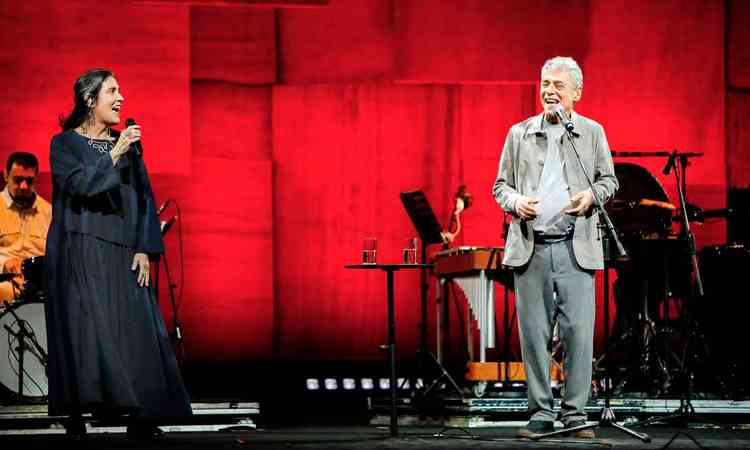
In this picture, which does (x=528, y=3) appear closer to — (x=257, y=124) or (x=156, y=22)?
(x=257, y=124)

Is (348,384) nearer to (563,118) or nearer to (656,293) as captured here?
(656,293)

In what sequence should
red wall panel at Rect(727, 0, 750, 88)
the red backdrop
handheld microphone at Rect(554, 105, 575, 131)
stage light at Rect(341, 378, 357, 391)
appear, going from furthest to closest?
red wall panel at Rect(727, 0, 750, 88) → the red backdrop → stage light at Rect(341, 378, 357, 391) → handheld microphone at Rect(554, 105, 575, 131)

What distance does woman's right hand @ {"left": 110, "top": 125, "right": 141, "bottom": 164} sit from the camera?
4434 mm

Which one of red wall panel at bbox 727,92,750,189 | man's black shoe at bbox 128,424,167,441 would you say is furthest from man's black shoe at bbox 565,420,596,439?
red wall panel at bbox 727,92,750,189

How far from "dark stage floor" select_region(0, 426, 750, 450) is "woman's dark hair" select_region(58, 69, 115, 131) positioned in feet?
4.41

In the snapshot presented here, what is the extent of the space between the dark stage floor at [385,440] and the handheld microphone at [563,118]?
1.25 metres

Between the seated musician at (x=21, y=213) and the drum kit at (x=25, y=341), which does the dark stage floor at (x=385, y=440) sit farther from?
the seated musician at (x=21, y=213)

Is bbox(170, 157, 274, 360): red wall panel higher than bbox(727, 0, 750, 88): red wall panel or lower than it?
lower

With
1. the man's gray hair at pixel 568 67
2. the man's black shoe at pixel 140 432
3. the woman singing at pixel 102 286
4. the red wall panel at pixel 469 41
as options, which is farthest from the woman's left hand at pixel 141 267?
the red wall panel at pixel 469 41

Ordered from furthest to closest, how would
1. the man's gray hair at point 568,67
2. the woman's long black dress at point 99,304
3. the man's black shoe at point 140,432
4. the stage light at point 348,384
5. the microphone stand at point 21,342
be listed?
the stage light at point 348,384, the microphone stand at point 21,342, the man's black shoe at point 140,432, the man's gray hair at point 568,67, the woman's long black dress at point 99,304

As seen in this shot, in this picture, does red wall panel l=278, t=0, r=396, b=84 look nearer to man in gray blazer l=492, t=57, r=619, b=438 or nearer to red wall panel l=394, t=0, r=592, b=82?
red wall panel l=394, t=0, r=592, b=82

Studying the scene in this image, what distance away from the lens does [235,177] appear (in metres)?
8.12

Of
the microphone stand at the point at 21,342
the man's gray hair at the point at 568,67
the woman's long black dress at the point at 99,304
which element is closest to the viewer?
the woman's long black dress at the point at 99,304

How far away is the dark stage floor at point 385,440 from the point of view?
433cm
